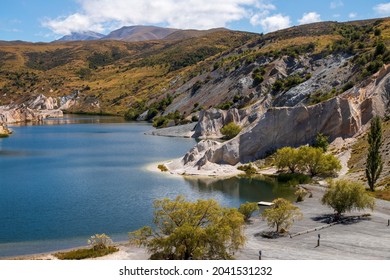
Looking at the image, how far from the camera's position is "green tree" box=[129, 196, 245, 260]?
32.2 meters

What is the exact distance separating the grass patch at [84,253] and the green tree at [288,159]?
39.3 metres

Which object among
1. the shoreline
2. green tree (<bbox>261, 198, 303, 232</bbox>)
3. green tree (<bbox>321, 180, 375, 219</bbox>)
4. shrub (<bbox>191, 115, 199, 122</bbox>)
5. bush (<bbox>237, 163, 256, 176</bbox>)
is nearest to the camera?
the shoreline

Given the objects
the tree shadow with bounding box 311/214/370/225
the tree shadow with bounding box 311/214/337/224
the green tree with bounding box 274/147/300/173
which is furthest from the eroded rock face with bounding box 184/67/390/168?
the tree shadow with bounding box 311/214/370/225

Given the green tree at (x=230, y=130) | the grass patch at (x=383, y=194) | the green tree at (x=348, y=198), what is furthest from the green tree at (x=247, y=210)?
the green tree at (x=230, y=130)

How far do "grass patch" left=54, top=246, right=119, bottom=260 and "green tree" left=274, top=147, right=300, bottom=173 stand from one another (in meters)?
39.3

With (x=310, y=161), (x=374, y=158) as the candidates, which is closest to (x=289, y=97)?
(x=310, y=161)

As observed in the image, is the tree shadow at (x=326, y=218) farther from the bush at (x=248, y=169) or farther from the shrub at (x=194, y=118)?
the shrub at (x=194, y=118)

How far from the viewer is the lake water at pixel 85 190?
45.9m

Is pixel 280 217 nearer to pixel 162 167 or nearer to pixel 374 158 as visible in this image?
pixel 374 158

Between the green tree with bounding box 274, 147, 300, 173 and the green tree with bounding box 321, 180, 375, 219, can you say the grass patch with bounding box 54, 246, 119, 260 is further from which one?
the green tree with bounding box 274, 147, 300, 173

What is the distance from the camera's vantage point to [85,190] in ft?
212

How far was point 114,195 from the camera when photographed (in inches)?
2402

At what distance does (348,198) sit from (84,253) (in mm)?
25954
